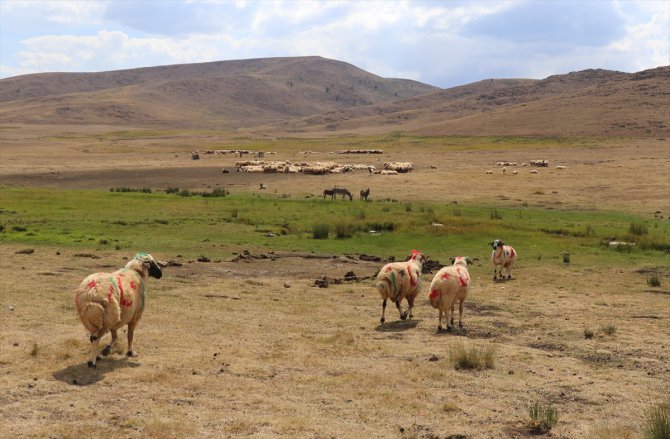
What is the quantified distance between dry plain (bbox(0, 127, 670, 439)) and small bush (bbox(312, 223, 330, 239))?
13.9ft

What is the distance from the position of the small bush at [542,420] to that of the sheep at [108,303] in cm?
651

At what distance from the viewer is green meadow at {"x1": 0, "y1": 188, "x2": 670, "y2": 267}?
2652 cm

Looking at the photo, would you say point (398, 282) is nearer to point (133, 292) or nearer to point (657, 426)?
point (133, 292)

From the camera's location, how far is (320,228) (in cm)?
3003

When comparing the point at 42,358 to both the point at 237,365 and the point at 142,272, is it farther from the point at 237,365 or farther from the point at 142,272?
the point at 237,365

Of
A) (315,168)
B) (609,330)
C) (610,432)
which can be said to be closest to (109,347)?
(610,432)

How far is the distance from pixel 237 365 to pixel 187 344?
1.63m

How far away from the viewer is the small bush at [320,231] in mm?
29688

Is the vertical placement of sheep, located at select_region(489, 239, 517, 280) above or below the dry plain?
above

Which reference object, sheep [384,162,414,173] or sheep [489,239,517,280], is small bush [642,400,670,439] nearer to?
sheep [489,239,517,280]

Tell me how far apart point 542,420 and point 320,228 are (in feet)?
69.3

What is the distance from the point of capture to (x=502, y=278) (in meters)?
22.1

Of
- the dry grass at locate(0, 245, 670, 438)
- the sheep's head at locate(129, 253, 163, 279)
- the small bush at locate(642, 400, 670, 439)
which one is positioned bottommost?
the dry grass at locate(0, 245, 670, 438)

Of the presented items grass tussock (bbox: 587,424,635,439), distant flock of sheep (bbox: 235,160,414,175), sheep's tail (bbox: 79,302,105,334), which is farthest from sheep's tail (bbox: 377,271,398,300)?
distant flock of sheep (bbox: 235,160,414,175)
